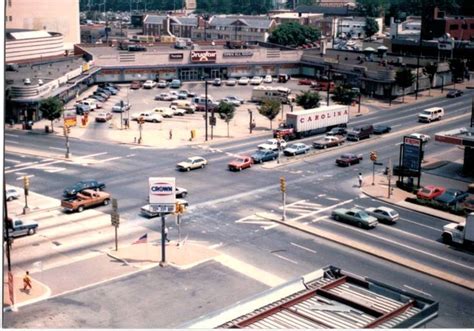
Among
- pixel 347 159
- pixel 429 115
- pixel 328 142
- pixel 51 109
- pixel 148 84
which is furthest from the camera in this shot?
pixel 148 84

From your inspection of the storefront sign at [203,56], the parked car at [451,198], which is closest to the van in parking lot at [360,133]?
the parked car at [451,198]

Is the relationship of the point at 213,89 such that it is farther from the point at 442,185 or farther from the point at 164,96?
the point at 442,185

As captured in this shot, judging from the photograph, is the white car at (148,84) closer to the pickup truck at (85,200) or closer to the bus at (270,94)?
the bus at (270,94)

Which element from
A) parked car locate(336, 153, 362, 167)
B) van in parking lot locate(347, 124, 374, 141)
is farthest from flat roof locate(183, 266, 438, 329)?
van in parking lot locate(347, 124, 374, 141)

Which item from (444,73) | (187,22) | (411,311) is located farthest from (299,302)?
(187,22)

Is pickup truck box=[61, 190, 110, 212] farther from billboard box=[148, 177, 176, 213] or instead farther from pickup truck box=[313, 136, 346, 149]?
pickup truck box=[313, 136, 346, 149]

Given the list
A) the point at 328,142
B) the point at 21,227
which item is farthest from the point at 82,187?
the point at 328,142

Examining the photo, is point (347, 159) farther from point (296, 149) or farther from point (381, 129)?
point (381, 129)
